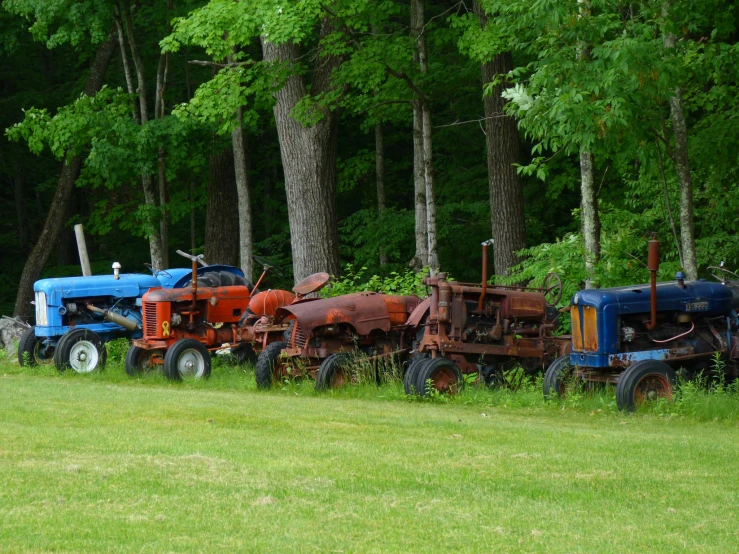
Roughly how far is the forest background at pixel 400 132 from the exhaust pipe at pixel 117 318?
3.45 metres

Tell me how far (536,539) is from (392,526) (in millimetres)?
771

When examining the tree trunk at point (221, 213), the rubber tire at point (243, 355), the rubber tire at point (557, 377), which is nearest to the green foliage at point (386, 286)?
the rubber tire at point (243, 355)

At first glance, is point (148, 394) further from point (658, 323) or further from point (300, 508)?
point (300, 508)

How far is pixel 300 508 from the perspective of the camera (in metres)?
6.82

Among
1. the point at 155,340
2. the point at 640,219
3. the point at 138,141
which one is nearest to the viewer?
the point at 155,340

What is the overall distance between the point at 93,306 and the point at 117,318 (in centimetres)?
47

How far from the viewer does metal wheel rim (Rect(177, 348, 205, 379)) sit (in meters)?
16.1

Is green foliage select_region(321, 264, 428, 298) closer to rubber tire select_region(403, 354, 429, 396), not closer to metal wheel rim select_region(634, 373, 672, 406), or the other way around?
rubber tire select_region(403, 354, 429, 396)

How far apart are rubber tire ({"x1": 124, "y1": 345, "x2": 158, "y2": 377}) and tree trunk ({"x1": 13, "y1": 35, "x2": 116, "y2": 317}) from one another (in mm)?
12852

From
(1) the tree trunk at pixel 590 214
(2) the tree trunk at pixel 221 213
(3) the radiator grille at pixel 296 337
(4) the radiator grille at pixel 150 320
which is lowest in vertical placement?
(3) the radiator grille at pixel 296 337

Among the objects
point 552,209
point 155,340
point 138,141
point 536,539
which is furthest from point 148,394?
point 552,209

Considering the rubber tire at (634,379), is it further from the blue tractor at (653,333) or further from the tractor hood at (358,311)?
the tractor hood at (358,311)

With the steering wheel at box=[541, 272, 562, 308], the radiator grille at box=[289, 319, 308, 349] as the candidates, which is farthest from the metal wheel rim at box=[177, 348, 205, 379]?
the steering wheel at box=[541, 272, 562, 308]

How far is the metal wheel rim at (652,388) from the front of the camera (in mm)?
A: 11617
